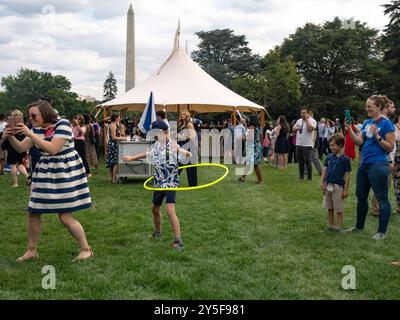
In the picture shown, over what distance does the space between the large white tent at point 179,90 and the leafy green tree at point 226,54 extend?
52.1 m

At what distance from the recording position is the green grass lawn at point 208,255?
15.6 ft

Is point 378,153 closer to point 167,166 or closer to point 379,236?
point 379,236

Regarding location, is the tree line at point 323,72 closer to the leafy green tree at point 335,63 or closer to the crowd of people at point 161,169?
the leafy green tree at point 335,63

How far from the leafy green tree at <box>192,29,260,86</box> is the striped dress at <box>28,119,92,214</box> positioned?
66.3 m

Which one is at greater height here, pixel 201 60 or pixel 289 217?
pixel 201 60

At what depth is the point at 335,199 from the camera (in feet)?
24.2

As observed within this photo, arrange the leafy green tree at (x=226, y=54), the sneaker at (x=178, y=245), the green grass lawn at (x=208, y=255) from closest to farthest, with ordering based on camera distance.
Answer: the green grass lawn at (x=208, y=255)
the sneaker at (x=178, y=245)
the leafy green tree at (x=226, y=54)

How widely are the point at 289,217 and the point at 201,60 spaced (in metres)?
69.2

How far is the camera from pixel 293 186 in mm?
12625

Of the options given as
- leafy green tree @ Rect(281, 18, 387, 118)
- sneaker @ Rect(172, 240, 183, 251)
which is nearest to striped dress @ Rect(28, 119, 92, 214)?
sneaker @ Rect(172, 240, 183, 251)

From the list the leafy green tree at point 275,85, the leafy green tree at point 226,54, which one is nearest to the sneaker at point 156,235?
the leafy green tree at point 275,85

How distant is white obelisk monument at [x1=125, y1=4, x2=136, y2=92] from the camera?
31.0m
